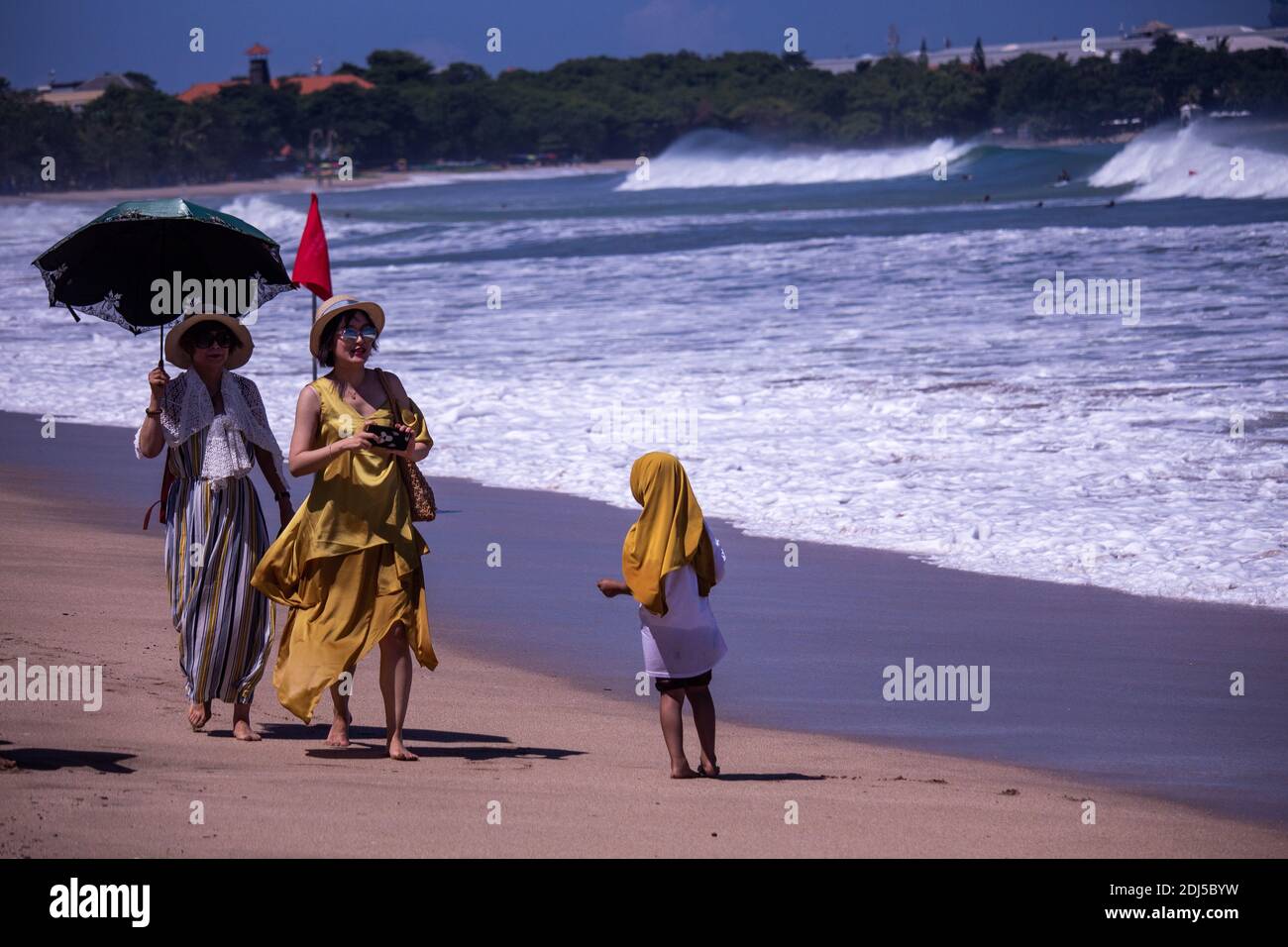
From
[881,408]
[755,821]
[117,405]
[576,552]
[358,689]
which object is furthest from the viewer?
[117,405]

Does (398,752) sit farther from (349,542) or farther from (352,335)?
(352,335)

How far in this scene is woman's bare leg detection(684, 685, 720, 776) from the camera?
5.12 meters

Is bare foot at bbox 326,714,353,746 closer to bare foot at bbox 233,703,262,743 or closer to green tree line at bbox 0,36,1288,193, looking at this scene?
bare foot at bbox 233,703,262,743

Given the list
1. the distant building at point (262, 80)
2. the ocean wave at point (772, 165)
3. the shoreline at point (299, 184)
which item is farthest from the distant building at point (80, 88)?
the ocean wave at point (772, 165)

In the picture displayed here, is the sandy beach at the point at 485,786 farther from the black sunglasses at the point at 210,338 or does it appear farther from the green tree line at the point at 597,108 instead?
the green tree line at the point at 597,108

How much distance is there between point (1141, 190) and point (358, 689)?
52.4 m

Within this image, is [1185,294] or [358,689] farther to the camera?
[1185,294]

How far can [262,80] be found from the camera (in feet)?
577

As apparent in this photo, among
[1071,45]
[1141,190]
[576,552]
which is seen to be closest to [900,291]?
[576,552]

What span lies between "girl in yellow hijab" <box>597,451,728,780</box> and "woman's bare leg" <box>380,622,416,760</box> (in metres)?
0.70

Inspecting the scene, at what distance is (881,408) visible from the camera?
13.8m
